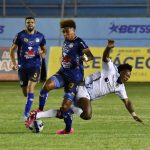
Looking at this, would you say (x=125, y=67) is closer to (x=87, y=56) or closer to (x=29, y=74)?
(x=87, y=56)

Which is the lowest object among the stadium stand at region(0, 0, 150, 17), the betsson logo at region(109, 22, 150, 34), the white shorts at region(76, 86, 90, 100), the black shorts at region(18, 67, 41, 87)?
the betsson logo at region(109, 22, 150, 34)

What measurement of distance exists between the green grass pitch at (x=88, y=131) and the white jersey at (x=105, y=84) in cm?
67

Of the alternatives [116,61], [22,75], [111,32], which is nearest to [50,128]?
[22,75]

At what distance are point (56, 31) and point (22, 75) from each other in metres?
18.9

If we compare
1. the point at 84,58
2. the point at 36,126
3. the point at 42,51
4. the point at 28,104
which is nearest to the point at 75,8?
the point at 42,51

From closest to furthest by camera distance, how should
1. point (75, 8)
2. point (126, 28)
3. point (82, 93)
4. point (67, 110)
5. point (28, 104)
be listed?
point (67, 110)
point (82, 93)
point (28, 104)
point (126, 28)
point (75, 8)

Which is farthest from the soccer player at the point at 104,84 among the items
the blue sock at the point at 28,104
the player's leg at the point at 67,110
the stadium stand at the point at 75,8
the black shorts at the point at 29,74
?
the stadium stand at the point at 75,8

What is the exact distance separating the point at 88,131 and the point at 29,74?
3511 mm

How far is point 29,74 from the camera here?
16.5 metres

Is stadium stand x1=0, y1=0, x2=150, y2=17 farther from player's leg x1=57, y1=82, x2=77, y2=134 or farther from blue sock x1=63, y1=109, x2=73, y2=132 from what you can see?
blue sock x1=63, y1=109, x2=73, y2=132

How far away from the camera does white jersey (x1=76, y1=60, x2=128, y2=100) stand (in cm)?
1353

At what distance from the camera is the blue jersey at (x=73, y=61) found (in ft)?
44.5

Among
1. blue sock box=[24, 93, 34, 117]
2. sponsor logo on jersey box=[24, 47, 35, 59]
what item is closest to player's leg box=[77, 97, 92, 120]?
blue sock box=[24, 93, 34, 117]

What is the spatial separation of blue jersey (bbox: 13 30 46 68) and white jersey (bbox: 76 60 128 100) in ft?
9.53
